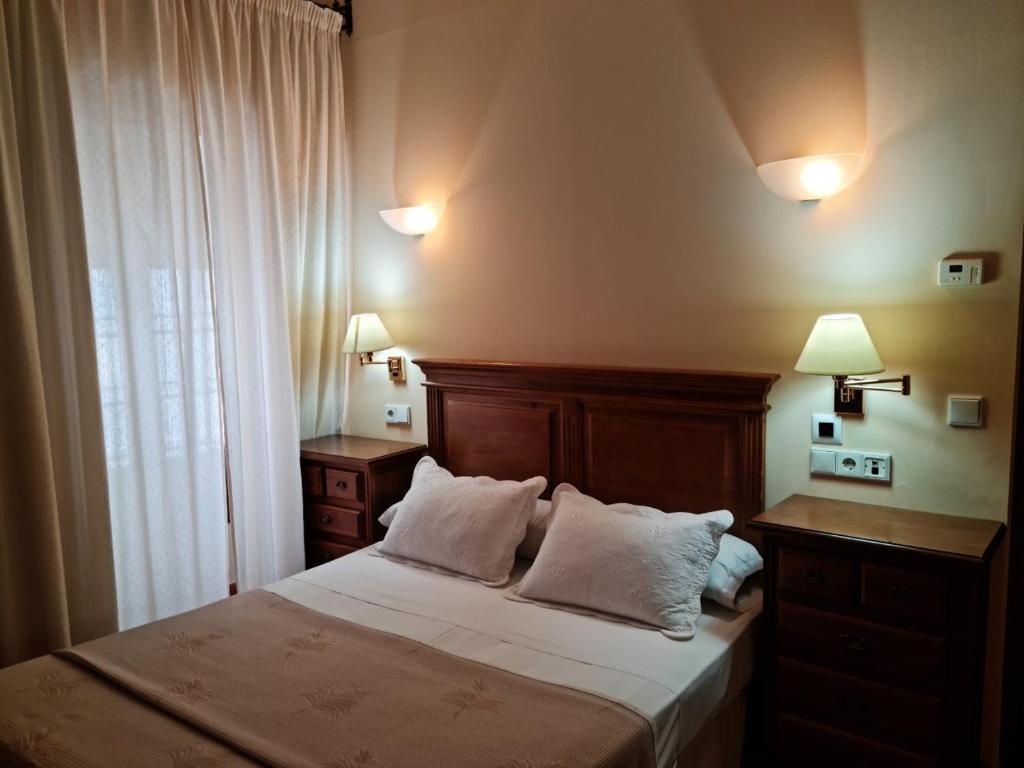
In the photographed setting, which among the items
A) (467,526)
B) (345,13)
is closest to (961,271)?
(467,526)

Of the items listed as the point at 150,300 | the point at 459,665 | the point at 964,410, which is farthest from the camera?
the point at 150,300

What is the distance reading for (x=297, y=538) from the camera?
3.31 meters

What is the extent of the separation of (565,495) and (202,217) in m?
1.79

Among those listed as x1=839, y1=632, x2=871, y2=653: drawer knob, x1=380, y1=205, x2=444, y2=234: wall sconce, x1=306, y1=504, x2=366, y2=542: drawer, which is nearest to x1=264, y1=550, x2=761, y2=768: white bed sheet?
x1=839, y1=632, x2=871, y2=653: drawer knob

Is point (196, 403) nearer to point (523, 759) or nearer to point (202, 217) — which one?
point (202, 217)

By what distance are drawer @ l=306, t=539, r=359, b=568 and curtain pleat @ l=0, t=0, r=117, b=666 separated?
0.97 meters

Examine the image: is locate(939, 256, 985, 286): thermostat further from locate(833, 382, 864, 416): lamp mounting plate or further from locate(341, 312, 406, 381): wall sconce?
locate(341, 312, 406, 381): wall sconce

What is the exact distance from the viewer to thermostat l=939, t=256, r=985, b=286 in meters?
2.12

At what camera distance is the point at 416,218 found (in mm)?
3312

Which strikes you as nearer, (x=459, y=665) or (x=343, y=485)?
(x=459, y=665)

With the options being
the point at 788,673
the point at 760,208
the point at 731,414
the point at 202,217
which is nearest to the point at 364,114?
the point at 202,217

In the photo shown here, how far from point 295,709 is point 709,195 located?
2.04 meters

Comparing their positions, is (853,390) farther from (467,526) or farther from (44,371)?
(44,371)

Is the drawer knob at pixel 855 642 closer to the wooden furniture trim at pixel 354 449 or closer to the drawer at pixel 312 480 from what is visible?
the wooden furniture trim at pixel 354 449
